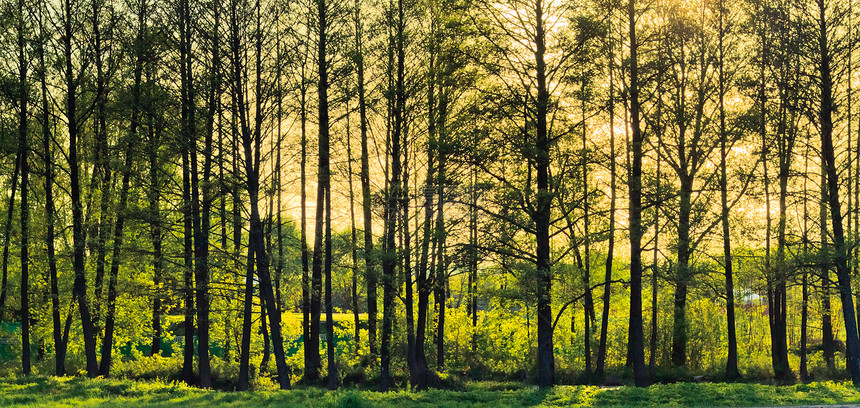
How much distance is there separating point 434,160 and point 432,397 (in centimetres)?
719

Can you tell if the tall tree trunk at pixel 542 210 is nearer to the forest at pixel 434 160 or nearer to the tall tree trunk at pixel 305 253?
the forest at pixel 434 160

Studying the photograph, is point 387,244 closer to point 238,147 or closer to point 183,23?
point 238,147

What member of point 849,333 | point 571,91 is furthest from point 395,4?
point 849,333

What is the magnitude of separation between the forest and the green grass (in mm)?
2954

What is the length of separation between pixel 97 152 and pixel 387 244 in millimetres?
9516

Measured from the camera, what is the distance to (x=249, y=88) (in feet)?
60.1

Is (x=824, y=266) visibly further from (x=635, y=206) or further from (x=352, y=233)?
(x=352, y=233)

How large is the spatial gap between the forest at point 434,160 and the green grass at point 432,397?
2.95m

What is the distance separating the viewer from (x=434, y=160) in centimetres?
1853

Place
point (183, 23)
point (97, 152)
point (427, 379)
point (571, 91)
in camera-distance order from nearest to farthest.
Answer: point (571, 91) < point (183, 23) < point (97, 152) < point (427, 379)

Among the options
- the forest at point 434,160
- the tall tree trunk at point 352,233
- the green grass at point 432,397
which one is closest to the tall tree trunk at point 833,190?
the forest at point 434,160

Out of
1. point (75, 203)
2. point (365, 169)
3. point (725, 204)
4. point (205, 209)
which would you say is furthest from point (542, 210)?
point (75, 203)

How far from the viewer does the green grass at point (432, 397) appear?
12742 mm

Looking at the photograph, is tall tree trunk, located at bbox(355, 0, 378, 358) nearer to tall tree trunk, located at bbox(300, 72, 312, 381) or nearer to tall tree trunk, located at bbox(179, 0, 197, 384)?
tall tree trunk, located at bbox(300, 72, 312, 381)
